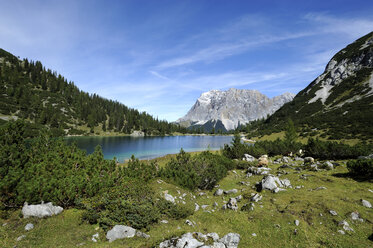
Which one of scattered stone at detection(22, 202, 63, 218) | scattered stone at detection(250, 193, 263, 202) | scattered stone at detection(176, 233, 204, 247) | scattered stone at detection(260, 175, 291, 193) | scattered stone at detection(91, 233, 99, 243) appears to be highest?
scattered stone at detection(22, 202, 63, 218)

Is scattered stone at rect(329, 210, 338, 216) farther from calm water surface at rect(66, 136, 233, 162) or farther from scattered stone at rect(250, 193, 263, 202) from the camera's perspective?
calm water surface at rect(66, 136, 233, 162)

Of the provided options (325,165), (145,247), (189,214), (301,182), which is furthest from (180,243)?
(325,165)

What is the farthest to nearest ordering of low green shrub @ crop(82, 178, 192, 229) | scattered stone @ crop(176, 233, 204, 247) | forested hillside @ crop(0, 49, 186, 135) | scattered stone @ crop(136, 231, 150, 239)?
forested hillside @ crop(0, 49, 186, 135), low green shrub @ crop(82, 178, 192, 229), scattered stone @ crop(136, 231, 150, 239), scattered stone @ crop(176, 233, 204, 247)

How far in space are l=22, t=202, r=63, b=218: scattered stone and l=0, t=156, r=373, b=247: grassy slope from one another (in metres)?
0.34

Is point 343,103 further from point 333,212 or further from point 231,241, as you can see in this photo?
point 231,241

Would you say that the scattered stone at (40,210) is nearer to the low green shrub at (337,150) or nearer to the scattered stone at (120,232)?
the scattered stone at (120,232)

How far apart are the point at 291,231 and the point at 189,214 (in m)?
6.32

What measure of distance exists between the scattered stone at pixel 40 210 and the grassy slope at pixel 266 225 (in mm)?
340

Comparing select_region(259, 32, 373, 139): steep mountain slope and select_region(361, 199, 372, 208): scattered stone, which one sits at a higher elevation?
select_region(259, 32, 373, 139): steep mountain slope

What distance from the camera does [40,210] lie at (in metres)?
9.04

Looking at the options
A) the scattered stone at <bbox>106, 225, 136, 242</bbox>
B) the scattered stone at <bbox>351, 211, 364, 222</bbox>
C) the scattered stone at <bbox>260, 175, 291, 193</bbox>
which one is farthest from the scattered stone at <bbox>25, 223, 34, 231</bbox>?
the scattered stone at <bbox>351, 211, 364, 222</bbox>

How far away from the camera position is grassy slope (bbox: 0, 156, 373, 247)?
7738 mm

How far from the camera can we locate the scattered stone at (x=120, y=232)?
8070 mm

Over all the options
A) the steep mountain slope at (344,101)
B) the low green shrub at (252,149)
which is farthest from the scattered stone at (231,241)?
the steep mountain slope at (344,101)
